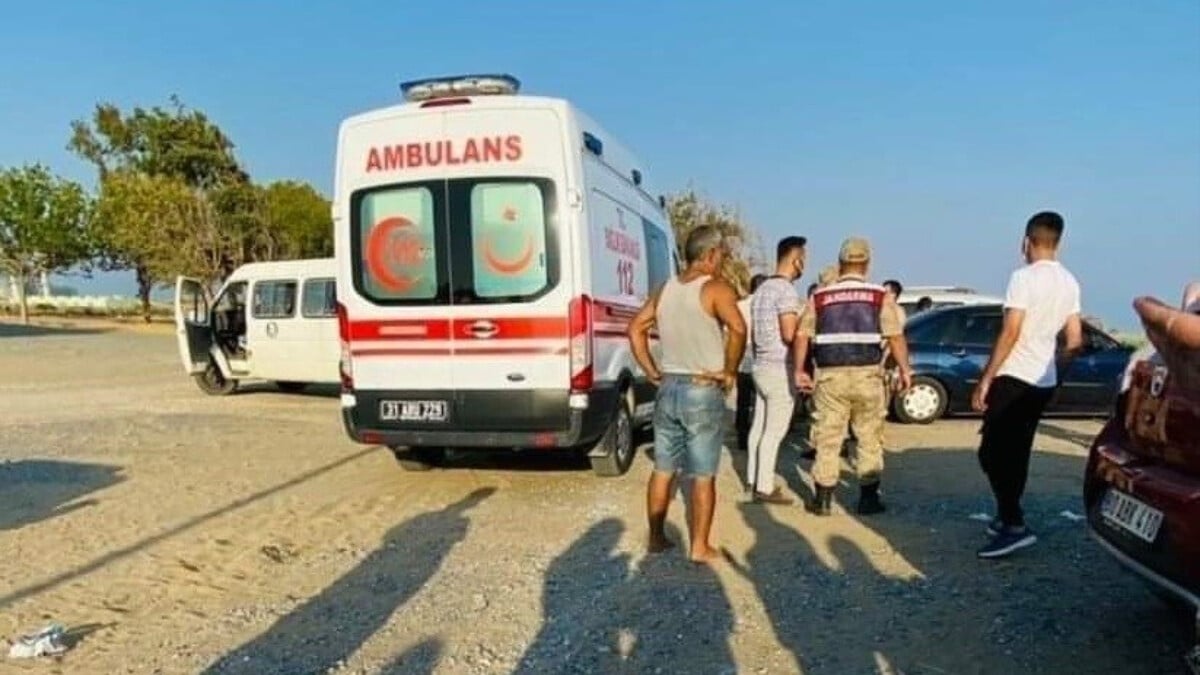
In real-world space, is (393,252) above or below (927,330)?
above

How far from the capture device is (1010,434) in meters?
5.13

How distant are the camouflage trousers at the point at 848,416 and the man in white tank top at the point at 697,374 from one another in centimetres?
111

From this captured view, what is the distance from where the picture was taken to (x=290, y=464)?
8.64 meters

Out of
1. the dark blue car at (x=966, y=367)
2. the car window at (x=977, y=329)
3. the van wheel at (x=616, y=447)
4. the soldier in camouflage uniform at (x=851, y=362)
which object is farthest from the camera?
the car window at (x=977, y=329)

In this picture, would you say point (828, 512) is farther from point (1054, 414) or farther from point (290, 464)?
point (1054, 414)

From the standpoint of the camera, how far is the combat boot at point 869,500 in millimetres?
6297

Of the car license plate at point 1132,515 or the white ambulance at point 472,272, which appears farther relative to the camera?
the white ambulance at point 472,272

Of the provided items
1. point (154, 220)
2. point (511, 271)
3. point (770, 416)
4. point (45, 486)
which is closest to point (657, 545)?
point (770, 416)

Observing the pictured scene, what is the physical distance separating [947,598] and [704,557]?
51.5 inches

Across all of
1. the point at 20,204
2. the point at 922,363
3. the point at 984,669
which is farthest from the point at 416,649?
the point at 20,204

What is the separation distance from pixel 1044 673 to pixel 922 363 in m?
8.09

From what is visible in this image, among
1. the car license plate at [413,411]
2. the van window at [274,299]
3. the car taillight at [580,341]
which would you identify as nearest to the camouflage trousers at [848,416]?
the car taillight at [580,341]

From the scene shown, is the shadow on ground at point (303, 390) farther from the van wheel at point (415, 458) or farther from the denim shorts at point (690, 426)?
the denim shorts at point (690, 426)

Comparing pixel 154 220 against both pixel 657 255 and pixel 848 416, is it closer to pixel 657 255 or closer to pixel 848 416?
pixel 657 255
